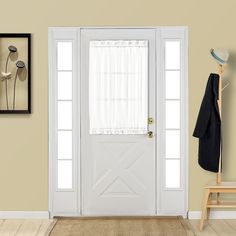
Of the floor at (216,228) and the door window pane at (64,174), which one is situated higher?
the door window pane at (64,174)

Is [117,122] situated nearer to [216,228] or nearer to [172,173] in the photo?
[172,173]

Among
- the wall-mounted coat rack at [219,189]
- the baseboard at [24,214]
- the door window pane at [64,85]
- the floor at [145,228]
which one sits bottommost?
the floor at [145,228]

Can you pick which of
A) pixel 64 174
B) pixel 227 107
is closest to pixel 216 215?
pixel 227 107

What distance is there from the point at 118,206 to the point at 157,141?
0.82m

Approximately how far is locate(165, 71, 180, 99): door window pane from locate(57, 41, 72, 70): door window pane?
1.06 meters

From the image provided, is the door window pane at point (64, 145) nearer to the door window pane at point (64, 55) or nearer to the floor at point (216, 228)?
the door window pane at point (64, 55)

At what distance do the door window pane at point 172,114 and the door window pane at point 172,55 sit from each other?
387mm

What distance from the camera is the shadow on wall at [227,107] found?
597 cm

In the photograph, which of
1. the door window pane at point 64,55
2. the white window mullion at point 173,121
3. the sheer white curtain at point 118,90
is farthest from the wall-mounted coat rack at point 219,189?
the door window pane at point 64,55

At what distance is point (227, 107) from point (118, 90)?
1180 mm

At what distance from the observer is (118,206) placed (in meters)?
6.05

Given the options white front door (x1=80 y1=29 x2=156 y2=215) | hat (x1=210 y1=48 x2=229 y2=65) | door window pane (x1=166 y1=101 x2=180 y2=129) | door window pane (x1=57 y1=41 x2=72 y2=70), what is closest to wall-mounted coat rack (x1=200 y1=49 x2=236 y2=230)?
hat (x1=210 y1=48 x2=229 y2=65)

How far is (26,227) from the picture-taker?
564 cm

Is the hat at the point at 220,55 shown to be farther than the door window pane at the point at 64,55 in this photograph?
No
